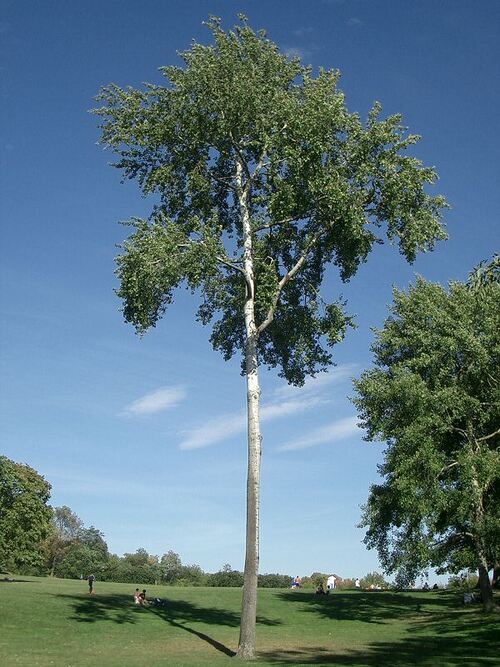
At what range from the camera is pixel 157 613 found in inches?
1697

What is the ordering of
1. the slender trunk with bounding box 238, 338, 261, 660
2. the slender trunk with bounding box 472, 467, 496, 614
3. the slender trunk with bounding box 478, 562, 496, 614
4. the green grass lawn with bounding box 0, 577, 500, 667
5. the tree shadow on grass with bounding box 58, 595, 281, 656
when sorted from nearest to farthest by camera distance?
the green grass lawn with bounding box 0, 577, 500, 667 < the slender trunk with bounding box 238, 338, 261, 660 < the tree shadow on grass with bounding box 58, 595, 281, 656 < the slender trunk with bounding box 472, 467, 496, 614 < the slender trunk with bounding box 478, 562, 496, 614

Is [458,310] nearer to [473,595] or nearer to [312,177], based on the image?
[312,177]

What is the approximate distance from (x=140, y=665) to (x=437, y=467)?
22402 millimetres

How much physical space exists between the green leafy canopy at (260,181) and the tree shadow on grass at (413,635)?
15.4m

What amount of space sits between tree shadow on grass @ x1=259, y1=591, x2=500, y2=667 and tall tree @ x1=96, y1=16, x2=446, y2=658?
8.37 metres

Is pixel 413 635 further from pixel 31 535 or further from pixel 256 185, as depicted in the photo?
pixel 31 535

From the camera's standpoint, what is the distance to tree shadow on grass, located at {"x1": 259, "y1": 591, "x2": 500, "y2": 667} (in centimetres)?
2650

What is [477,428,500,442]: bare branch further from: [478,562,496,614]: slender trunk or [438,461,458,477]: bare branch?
[478,562,496,614]: slender trunk

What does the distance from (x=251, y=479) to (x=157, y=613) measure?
714 inches

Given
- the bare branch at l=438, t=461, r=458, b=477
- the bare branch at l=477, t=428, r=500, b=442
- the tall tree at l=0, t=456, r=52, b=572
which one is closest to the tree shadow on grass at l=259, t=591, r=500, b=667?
the bare branch at l=438, t=461, r=458, b=477

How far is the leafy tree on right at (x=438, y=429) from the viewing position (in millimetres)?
40656

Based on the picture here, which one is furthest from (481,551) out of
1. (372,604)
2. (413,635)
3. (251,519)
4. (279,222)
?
(279,222)

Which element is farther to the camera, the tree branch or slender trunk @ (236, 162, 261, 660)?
the tree branch

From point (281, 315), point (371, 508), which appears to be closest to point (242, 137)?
point (281, 315)
